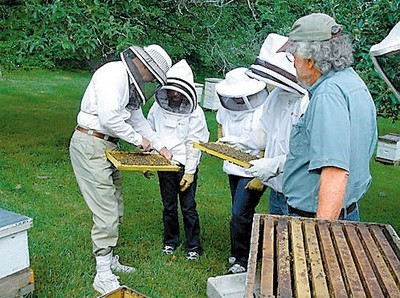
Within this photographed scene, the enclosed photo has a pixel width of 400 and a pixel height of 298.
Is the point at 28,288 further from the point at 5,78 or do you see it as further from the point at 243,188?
the point at 5,78

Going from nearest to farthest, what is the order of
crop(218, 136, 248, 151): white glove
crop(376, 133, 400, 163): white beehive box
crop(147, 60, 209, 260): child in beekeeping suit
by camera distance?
1. crop(218, 136, 248, 151): white glove
2. crop(147, 60, 209, 260): child in beekeeping suit
3. crop(376, 133, 400, 163): white beehive box

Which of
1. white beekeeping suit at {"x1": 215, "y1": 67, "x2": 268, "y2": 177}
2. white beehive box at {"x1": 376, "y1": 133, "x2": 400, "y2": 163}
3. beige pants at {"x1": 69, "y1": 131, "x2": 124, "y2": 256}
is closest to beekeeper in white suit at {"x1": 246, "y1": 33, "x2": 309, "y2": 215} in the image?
white beekeeping suit at {"x1": 215, "y1": 67, "x2": 268, "y2": 177}

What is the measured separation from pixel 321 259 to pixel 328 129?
19.7 inches

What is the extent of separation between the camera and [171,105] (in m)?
3.82

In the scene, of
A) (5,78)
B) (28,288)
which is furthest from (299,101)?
(5,78)

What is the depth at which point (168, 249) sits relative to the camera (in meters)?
Result: 4.12

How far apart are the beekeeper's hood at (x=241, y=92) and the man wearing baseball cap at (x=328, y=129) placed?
4.17ft

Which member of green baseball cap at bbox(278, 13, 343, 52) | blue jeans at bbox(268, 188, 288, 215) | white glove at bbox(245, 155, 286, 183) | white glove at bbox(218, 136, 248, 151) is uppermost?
green baseball cap at bbox(278, 13, 343, 52)

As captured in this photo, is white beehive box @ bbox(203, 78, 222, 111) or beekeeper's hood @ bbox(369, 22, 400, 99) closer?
beekeeper's hood @ bbox(369, 22, 400, 99)

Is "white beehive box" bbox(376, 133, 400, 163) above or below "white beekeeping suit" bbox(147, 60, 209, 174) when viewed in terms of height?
below

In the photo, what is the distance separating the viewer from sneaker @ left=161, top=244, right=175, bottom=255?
4105 millimetres

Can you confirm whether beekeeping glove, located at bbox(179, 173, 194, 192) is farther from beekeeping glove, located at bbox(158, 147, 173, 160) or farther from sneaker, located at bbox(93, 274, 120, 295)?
sneaker, located at bbox(93, 274, 120, 295)

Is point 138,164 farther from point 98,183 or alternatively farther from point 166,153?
point 166,153

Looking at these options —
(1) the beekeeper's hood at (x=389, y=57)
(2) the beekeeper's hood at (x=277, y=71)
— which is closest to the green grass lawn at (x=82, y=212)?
(2) the beekeeper's hood at (x=277, y=71)
